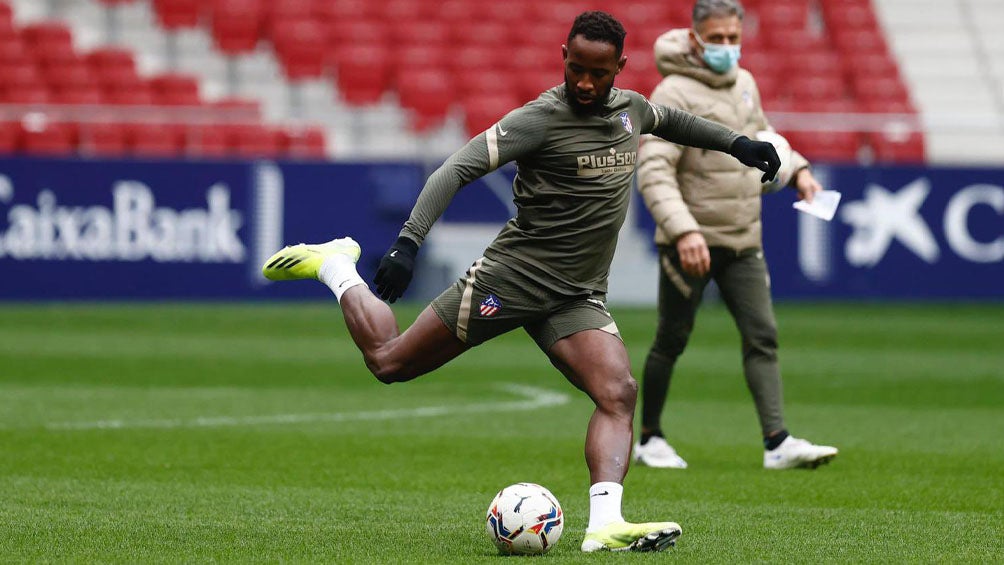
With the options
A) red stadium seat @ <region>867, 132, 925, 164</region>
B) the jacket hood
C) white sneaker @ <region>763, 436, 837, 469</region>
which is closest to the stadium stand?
red stadium seat @ <region>867, 132, 925, 164</region>

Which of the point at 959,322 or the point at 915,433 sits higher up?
the point at 915,433

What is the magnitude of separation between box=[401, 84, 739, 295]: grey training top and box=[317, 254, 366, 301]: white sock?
769 mm

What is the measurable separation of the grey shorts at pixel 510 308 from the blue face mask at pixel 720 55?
8.12 ft

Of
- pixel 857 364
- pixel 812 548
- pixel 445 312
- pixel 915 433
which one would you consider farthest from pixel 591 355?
pixel 857 364

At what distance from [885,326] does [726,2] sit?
33.3 ft

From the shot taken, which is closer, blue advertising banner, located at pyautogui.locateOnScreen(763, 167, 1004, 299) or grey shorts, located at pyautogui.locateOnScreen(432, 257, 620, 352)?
grey shorts, located at pyautogui.locateOnScreen(432, 257, 620, 352)

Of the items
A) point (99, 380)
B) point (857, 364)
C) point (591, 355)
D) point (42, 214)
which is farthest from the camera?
point (42, 214)

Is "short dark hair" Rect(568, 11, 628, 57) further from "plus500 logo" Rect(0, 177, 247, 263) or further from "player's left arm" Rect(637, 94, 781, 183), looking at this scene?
"plus500 logo" Rect(0, 177, 247, 263)

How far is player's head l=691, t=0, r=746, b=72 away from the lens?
8.36 m

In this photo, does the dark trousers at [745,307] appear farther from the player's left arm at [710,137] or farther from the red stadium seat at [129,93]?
the red stadium seat at [129,93]

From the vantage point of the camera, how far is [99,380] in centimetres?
1252

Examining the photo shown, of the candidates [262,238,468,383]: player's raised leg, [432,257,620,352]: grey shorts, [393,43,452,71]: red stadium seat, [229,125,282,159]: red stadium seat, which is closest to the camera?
[432,257,620,352]: grey shorts

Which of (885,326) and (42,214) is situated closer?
(885,326)

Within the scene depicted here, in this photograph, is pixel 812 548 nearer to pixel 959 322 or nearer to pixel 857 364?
pixel 857 364
